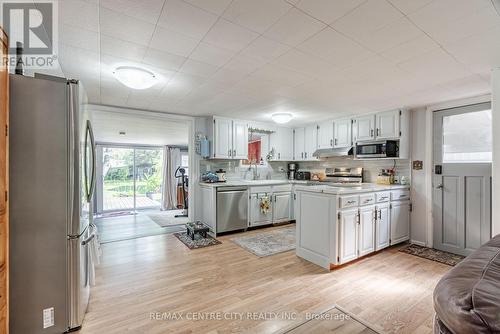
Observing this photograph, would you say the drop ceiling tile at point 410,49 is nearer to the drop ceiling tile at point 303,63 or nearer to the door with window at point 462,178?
the drop ceiling tile at point 303,63

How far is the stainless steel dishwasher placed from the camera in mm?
4195

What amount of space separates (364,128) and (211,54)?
10.7 feet

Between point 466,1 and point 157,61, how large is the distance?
238cm

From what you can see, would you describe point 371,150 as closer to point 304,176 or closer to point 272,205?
point 304,176

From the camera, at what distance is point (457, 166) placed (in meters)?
3.39

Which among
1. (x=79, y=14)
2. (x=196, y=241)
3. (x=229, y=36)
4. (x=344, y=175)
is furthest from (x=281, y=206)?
(x=79, y=14)

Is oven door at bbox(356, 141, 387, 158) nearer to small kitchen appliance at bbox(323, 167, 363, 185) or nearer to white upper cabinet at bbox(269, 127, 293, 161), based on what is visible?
small kitchen appliance at bbox(323, 167, 363, 185)

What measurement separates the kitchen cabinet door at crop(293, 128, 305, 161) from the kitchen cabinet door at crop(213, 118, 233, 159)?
5.87ft

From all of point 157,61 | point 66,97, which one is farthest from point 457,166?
point 66,97

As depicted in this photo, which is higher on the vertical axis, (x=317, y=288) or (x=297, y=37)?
(x=297, y=37)

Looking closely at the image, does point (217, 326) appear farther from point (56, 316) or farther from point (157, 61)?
point (157, 61)

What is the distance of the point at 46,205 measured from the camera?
165 centimetres

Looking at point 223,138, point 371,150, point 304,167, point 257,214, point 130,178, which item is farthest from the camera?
point 130,178

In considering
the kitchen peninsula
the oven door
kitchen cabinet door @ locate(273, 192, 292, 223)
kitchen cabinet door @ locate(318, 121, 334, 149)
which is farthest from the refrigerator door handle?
kitchen cabinet door @ locate(318, 121, 334, 149)
